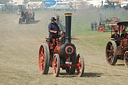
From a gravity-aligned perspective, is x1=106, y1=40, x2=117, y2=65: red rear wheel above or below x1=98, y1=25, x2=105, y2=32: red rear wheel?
above

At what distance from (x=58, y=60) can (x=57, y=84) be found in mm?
1146

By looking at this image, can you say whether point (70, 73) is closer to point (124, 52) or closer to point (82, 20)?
point (124, 52)

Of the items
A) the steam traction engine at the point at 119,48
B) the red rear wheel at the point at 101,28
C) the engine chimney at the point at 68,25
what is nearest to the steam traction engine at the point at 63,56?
the engine chimney at the point at 68,25

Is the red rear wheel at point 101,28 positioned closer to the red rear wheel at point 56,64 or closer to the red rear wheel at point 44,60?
the red rear wheel at point 44,60

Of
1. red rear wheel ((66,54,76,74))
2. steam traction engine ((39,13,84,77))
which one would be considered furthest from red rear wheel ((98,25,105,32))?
steam traction engine ((39,13,84,77))

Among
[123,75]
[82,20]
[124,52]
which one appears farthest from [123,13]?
[123,75]

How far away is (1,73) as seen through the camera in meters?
9.59

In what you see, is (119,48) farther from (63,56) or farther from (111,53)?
(63,56)

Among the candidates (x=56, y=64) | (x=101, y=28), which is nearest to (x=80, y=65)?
(x=56, y=64)

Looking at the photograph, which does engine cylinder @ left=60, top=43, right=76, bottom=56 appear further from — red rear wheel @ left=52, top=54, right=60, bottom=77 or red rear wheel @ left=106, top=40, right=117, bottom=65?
red rear wheel @ left=106, top=40, right=117, bottom=65

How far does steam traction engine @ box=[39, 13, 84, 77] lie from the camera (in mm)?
9000

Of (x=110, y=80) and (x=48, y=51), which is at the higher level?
(x=48, y=51)

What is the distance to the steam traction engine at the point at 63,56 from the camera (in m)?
9.00

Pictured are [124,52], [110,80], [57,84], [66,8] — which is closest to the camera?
[57,84]
